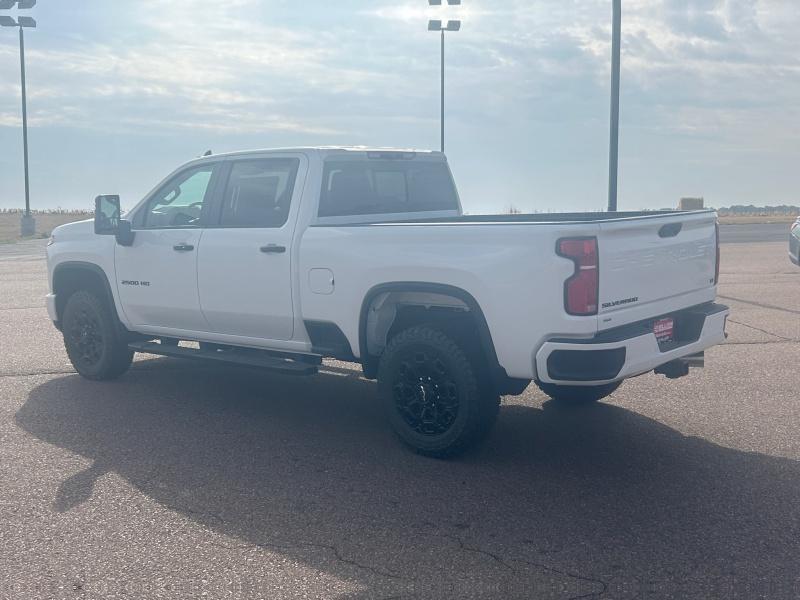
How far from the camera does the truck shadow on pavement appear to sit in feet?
14.5

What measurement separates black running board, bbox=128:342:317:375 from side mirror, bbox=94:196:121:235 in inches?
42.0

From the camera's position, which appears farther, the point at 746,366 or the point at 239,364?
the point at 746,366

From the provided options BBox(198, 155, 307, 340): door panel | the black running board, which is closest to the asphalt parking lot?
the black running board

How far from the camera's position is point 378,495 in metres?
5.57

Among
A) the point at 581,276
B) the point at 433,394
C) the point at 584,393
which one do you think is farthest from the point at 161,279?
the point at 581,276

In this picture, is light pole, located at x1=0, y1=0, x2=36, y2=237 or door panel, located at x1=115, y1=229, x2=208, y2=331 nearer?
door panel, located at x1=115, y1=229, x2=208, y2=331

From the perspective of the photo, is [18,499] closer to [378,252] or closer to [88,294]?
[378,252]

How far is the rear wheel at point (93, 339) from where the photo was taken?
28.5 feet

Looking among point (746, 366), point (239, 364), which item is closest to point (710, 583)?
point (239, 364)

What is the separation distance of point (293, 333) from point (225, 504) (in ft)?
6.30

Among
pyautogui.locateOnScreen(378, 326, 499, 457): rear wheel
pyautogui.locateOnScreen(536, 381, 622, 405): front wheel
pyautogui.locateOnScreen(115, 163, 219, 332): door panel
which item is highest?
pyautogui.locateOnScreen(115, 163, 219, 332): door panel

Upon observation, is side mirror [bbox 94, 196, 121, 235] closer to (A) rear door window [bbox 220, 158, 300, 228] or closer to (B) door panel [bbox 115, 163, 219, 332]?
(B) door panel [bbox 115, 163, 219, 332]

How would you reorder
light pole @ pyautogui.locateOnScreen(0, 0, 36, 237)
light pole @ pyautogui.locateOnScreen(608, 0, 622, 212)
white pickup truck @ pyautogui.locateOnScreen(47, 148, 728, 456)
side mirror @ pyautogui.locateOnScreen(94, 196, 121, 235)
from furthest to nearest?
light pole @ pyautogui.locateOnScreen(0, 0, 36, 237) → light pole @ pyautogui.locateOnScreen(608, 0, 622, 212) → side mirror @ pyautogui.locateOnScreen(94, 196, 121, 235) → white pickup truck @ pyautogui.locateOnScreen(47, 148, 728, 456)

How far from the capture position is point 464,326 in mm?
6219
